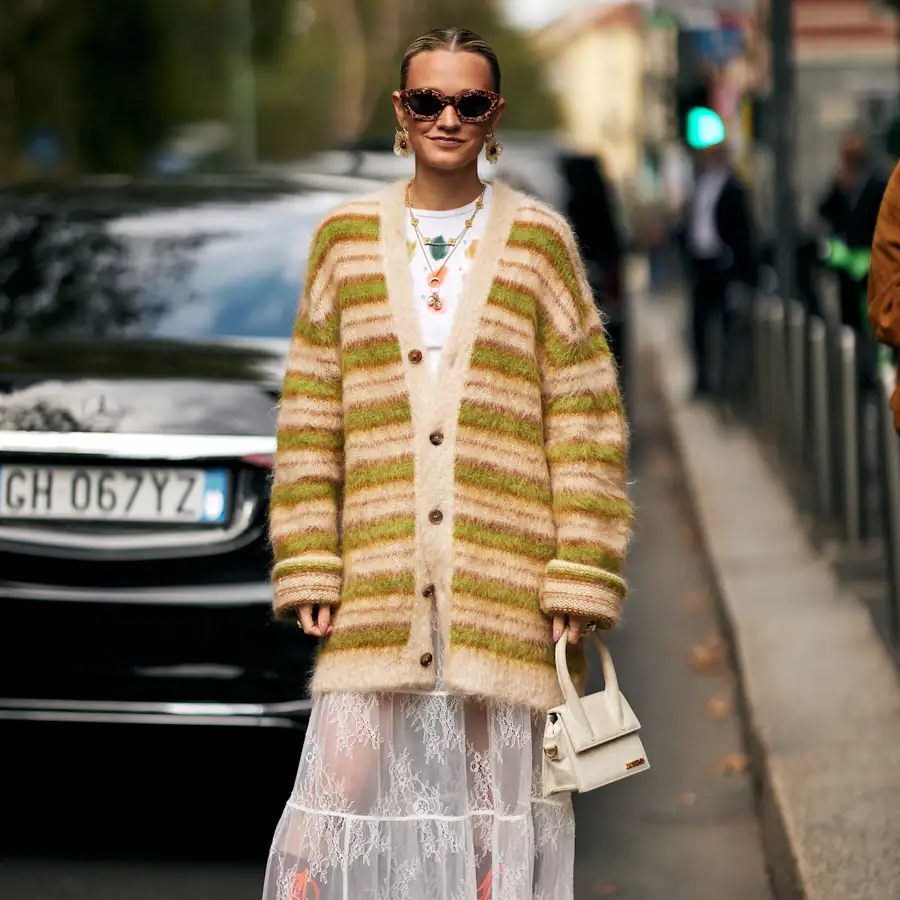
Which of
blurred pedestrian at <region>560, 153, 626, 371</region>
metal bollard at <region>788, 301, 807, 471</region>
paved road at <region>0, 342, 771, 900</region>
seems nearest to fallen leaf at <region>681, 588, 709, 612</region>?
metal bollard at <region>788, 301, 807, 471</region>

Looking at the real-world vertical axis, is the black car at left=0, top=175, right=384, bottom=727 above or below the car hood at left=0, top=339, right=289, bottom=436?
below

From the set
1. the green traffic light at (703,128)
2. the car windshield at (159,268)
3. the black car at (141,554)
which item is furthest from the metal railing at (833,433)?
the green traffic light at (703,128)

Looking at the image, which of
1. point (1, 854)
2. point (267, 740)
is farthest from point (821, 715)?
point (1, 854)

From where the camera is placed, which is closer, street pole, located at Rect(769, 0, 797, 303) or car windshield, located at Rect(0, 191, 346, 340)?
car windshield, located at Rect(0, 191, 346, 340)

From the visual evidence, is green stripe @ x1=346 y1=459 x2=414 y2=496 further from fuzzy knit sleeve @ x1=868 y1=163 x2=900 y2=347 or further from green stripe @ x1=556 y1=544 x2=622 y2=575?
fuzzy knit sleeve @ x1=868 y1=163 x2=900 y2=347

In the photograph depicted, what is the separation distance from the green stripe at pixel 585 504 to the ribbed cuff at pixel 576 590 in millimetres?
89

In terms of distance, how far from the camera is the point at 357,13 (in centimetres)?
6328

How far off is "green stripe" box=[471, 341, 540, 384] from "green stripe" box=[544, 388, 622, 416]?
→ 5 centimetres

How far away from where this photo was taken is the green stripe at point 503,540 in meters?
3.59

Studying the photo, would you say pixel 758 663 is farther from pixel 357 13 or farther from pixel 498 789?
pixel 357 13

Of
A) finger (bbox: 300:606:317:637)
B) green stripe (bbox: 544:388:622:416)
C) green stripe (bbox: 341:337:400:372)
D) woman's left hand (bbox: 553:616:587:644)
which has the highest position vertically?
green stripe (bbox: 341:337:400:372)

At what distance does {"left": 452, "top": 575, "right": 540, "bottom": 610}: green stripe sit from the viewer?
3.59 m

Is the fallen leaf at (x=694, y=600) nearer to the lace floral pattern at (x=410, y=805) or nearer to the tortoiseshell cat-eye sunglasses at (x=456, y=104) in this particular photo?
the lace floral pattern at (x=410, y=805)

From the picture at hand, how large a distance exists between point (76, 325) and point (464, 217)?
2686 mm
